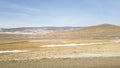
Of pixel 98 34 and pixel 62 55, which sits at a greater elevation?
pixel 62 55

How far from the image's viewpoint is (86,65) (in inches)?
708

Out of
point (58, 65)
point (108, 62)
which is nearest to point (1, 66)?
point (58, 65)

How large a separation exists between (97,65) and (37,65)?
18.0 feet

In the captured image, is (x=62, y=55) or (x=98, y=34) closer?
(x=62, y=55)

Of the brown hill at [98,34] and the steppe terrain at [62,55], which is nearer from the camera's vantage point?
the steppe terrain at [62,55]

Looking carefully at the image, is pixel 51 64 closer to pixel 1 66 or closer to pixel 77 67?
pixel 77 67

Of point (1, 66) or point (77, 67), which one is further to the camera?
point (1, 66)

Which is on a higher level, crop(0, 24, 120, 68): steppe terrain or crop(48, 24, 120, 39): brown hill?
crop(0, 24, 120, 68): steppe terrain

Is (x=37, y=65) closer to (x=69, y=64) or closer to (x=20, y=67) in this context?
(x=20, y=67)

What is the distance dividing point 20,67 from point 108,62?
821cm

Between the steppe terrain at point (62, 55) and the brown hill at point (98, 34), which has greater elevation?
the steppe terrain at point (62, 55)

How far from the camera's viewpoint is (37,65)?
18734 millimetres

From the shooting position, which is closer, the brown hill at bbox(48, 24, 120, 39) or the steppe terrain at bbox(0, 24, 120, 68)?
the steppe terrain at bbox(0, 24, 120, 68)

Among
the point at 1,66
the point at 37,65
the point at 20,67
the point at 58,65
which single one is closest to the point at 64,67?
the point at 58,65
